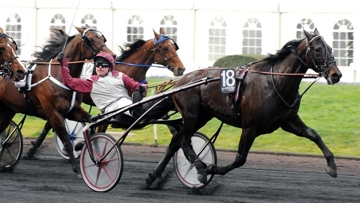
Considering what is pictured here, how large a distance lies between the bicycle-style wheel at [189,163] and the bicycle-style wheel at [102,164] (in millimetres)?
1010

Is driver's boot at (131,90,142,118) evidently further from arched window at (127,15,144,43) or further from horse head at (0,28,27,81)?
arched window at (127,15,144,43)

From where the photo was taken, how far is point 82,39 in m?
11.5

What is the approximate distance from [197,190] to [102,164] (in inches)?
44.0

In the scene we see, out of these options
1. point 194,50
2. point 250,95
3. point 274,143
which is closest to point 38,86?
point 250,95

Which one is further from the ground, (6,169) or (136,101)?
(136,101)

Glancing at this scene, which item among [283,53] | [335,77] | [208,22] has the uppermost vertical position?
[208,22]

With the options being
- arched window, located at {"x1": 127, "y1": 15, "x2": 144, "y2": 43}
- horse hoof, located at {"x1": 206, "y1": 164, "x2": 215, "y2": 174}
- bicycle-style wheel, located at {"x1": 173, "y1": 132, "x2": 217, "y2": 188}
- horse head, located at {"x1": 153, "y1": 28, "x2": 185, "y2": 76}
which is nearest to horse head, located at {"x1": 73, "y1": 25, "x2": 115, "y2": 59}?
horse head, located at {"x1": 153, "y1": 28, "x2": 185, "y2": 76}

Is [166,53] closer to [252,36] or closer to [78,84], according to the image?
[78,84]

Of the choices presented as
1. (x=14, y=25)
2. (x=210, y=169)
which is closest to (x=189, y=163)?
(x=210, y=169)

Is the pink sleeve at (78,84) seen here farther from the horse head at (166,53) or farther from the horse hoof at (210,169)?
the horse head at (166,53)

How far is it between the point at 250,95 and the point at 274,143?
18.3 ft

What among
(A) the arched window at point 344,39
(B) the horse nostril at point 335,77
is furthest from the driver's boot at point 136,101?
(A) the arched window at point 344,39

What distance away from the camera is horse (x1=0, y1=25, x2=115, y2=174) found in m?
10.9

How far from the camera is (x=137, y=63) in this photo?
12.8m
